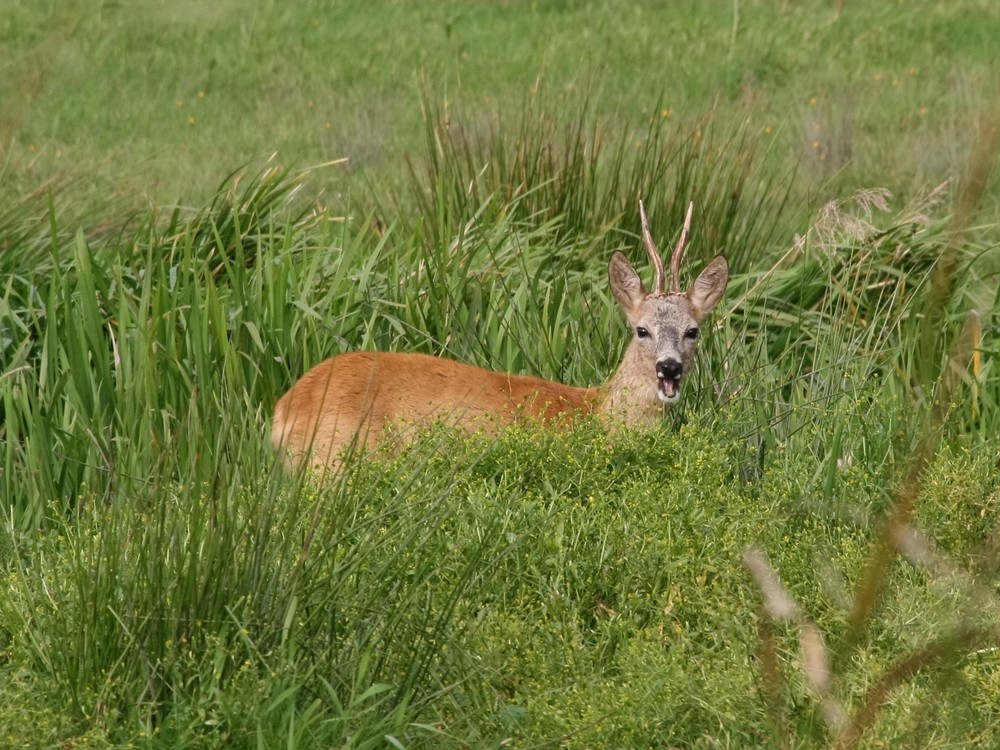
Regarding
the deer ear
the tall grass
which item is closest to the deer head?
the deer ear

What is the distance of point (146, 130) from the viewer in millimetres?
12570

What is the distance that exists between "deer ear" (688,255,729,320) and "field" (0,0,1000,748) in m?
0.20

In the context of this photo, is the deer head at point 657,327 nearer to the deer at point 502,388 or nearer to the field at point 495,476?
the deer at point 502,388

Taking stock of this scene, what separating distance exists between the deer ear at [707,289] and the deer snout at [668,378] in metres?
0.41

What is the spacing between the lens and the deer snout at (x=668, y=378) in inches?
222

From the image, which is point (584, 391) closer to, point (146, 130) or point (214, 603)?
point (214, 603)

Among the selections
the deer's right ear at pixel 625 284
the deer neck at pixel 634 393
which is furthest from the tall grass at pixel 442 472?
the deer's right ear at pixel 625 284

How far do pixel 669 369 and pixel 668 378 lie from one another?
43mm

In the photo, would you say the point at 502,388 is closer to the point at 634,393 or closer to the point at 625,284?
the point at 634,393

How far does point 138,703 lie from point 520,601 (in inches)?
48.0

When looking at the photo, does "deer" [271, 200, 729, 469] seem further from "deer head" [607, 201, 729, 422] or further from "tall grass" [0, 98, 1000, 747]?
"tall grass" [0, 98, 1000, 747]

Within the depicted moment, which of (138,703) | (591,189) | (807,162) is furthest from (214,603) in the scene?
(807,162)

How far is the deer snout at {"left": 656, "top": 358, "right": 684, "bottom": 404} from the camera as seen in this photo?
222 inches

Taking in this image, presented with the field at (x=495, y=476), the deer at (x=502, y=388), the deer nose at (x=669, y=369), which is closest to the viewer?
the field at (x=495, y=476)
